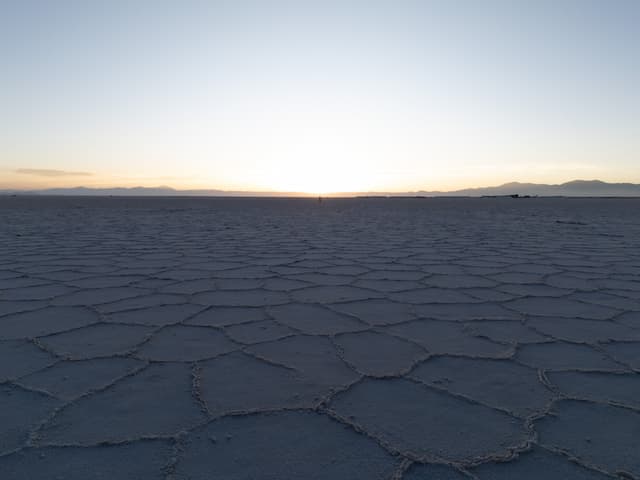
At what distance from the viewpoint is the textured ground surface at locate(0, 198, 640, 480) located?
964 mm

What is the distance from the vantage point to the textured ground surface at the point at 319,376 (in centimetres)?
96

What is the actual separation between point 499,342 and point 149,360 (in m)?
1.24

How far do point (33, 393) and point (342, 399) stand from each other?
2.83 feet

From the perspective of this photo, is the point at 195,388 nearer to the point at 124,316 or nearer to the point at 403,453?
the point at 403,453

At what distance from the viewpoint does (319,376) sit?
4.47 ft

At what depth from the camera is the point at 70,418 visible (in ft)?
3.66

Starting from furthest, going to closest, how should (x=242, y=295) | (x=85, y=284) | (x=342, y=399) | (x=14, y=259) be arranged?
(x=14, y=259), (x=85, y=284), (x=242, y=295), (x=342, y=399)

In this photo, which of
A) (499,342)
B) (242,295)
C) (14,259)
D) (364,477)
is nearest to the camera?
(364,477)

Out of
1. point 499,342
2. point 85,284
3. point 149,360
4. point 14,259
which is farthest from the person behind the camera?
point 14,259

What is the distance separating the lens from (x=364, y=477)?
0.91 m

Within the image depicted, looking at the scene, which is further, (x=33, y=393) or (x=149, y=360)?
(x=149, y=360)

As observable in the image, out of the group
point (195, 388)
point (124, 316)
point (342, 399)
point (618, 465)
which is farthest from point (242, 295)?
point (618, 465)

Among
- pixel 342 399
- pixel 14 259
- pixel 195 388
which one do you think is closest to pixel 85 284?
pixel 14 259

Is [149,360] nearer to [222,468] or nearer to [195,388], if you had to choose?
[195,388]
